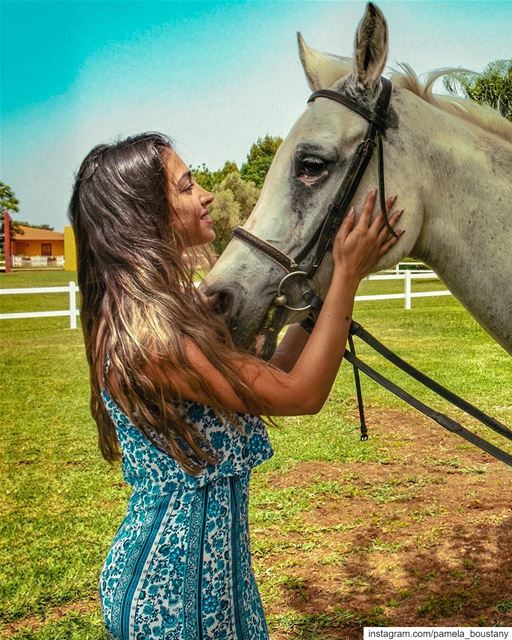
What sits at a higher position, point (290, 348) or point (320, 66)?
point (320, 66)

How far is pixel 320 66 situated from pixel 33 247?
89608mm

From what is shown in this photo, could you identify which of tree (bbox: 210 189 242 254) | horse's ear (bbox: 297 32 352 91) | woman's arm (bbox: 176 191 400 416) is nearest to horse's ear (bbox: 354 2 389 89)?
horse's ear (bbox: 297 32 352 91)

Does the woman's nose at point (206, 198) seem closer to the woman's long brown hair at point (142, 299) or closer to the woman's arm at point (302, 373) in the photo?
the woman's long brown hair at point (142, 299)

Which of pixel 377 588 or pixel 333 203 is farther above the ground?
pixel 333 203

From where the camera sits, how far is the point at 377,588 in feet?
11.8

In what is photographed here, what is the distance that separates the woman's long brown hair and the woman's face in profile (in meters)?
0.03

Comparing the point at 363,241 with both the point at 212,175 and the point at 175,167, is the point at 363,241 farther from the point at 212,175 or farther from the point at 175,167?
the point at 212,175

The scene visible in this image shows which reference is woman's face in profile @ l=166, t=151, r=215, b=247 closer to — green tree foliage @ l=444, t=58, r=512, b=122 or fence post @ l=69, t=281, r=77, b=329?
green tree foliage @ l=444, t=58, r=512, b=122

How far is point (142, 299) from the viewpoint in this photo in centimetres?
169

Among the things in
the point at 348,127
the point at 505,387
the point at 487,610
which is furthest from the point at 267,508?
the point at 505,387

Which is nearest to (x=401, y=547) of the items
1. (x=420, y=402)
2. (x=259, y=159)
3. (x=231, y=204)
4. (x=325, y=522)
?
(x=325, y=522)

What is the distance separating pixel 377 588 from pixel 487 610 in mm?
605

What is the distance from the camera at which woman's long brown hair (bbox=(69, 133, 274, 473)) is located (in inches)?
64.7

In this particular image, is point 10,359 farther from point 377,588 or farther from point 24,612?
point 377,588
